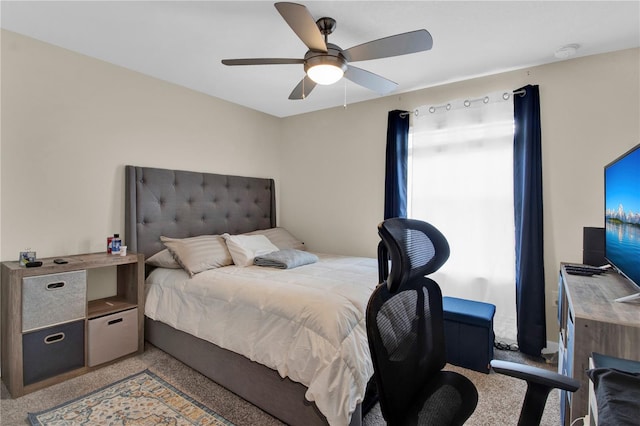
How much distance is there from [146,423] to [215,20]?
250cm

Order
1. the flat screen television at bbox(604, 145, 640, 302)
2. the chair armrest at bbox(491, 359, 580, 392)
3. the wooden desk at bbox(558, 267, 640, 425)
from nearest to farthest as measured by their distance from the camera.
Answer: the chair armrest at bbox(491, 359, 580, 392), the wooden desk at bbox(558, 267, 640, 425), the flat screen television at bbox(604, 145, 640, 302)

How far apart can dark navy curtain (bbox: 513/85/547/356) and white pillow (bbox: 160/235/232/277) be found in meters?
2.60

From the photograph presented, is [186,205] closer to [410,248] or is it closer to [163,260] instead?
[163,260]

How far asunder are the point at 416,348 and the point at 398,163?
7.83 ft

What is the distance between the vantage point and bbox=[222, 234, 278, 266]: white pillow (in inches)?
113

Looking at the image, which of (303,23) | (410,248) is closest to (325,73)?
(303,23)

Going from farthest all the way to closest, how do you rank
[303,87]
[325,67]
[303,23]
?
[303,87] < [325,67] < [303,23]

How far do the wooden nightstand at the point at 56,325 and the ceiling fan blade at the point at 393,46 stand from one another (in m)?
2.31

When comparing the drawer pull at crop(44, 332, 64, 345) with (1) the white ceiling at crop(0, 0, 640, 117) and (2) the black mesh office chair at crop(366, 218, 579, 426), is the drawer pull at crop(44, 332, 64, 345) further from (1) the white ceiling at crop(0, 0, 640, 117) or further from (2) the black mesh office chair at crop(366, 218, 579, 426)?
(2) the black mesh office chair at crop(366, 218, 579, 426)

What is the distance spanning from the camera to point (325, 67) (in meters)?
1.90

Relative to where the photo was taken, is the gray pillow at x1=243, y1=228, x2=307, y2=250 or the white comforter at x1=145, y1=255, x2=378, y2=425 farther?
the gray pillow at x1=243, y1=228, x2=307, y2=250

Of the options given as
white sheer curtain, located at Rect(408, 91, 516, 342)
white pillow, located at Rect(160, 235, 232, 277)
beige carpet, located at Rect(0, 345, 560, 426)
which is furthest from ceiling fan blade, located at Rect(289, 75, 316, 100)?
beige carpet, located at Rect(0, 345, 560, 426)

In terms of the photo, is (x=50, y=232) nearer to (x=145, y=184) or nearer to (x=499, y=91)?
(x=145, y=184)

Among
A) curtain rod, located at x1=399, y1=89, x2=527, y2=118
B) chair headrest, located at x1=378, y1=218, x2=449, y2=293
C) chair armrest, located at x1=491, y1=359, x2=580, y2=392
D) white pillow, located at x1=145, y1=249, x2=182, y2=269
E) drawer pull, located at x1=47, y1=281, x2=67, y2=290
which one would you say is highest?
curtain rod, located at x1=399, y1=89, x2=527, y2=118
